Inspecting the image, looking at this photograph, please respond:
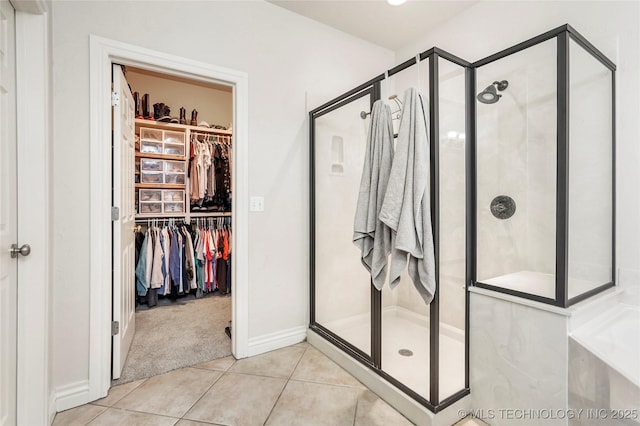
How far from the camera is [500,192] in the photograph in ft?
5.68

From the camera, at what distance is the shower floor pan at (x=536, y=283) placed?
1415 millimetres

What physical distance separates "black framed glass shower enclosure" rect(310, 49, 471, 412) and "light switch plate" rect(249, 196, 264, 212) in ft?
1.43

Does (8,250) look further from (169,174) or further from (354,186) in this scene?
(169,174)

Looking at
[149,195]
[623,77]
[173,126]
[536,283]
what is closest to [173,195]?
[149,195]

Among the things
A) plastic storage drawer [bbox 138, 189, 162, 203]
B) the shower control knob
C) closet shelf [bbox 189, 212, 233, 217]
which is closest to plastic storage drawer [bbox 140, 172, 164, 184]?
plastic storage drawer [bbox 138, 189, 162, 203]

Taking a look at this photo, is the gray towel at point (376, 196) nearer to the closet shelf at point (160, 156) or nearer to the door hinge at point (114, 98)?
the door hinge at point (114, 98)

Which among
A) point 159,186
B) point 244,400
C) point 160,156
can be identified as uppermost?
point 160,156

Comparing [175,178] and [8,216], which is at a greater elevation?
[175,178]

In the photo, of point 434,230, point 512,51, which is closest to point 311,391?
Result: point 434,230

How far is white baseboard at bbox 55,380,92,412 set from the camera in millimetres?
1682

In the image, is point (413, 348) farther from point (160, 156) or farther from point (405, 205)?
point (160, 156)

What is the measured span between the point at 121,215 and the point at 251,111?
1135 millimetres

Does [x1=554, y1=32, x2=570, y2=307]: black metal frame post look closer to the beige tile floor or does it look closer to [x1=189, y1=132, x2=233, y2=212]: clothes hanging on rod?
the beige tile floor

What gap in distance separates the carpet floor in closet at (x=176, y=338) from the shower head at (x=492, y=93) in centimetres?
242
